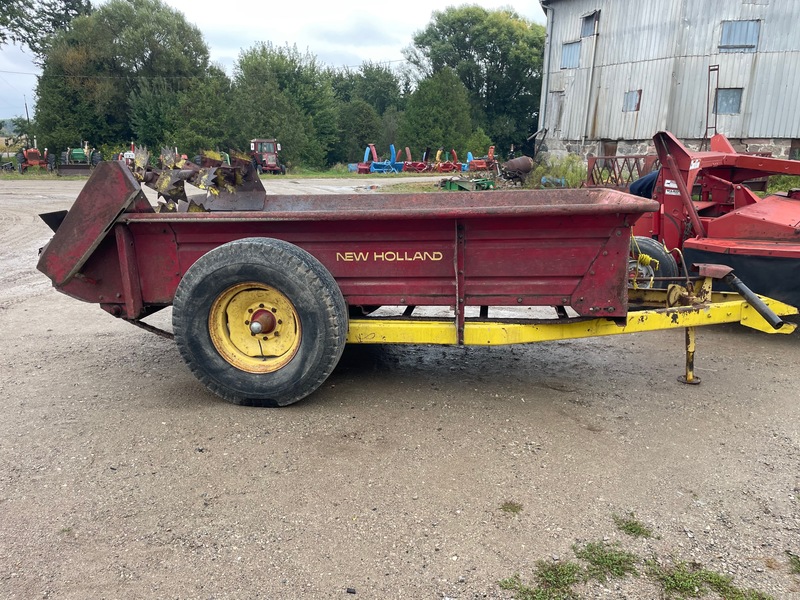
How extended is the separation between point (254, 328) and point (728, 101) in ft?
65.0

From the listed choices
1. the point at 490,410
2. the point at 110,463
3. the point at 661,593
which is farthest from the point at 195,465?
the point at 661,593

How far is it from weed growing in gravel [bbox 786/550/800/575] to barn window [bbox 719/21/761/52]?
19.8 metres

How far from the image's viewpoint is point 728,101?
19109 millimetres

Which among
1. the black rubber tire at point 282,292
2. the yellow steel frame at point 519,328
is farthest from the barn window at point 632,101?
the black rubber tire at point 282,292

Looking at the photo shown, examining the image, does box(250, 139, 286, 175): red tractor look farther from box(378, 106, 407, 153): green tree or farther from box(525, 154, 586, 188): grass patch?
box(525, 154, 586, 188): grass patch

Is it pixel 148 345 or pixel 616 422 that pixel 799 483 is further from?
pixel 148 345

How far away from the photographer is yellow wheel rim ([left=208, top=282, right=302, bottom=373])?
3.84 m

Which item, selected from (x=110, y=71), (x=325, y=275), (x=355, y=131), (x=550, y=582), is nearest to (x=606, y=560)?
(x=550, y=582)

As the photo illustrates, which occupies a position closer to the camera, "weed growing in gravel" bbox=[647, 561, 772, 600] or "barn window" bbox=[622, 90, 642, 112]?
"weed growing in gravel" bbox=[647, 561, 772, 600]

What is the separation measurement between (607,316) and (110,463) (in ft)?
9.40

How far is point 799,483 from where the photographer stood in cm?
312

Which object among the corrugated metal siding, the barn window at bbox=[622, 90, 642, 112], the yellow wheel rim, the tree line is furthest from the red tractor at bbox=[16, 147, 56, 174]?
the yellow wheel rim

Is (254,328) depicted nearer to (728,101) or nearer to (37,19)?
(728,101)

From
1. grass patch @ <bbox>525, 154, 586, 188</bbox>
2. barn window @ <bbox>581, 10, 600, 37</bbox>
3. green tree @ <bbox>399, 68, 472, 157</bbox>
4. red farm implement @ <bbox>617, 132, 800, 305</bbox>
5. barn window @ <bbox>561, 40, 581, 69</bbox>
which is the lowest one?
grass patch @ <bbox>525, 154, 586, 188</bbox>
